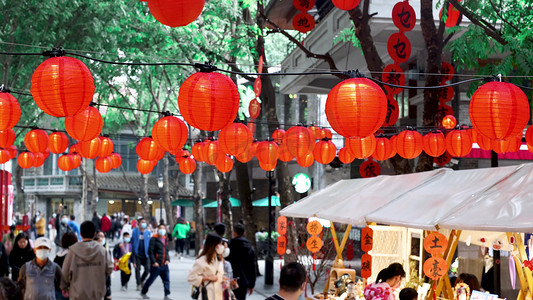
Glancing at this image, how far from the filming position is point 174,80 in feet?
105

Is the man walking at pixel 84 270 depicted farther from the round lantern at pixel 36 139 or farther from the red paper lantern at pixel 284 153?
the red paper lantern at pixel 284 153

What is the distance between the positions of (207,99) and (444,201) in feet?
9.49

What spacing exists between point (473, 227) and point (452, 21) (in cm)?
833

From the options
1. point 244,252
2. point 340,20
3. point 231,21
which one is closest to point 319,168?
point 231,21

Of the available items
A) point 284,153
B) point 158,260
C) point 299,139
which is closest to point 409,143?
point 299,139

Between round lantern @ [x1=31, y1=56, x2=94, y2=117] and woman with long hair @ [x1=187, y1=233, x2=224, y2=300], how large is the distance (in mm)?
3333

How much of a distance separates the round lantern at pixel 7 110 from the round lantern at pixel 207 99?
3914 millimetres

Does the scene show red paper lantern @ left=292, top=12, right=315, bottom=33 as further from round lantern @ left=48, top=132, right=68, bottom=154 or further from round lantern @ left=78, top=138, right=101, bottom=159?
round lantern @ left=48, top=132, right=68, bottom=154

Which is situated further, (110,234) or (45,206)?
(45,206)

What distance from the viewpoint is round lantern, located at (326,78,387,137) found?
28.7ft

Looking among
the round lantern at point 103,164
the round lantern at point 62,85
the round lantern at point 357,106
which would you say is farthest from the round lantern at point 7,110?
the round lantern at point 103,164

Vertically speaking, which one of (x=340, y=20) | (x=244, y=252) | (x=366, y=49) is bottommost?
(x=244, y=252)

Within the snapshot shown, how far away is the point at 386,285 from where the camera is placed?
927 cm

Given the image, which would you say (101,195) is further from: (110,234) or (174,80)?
(174,80)
